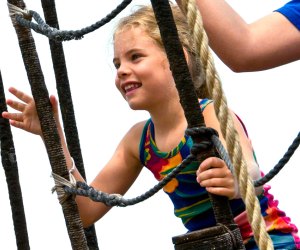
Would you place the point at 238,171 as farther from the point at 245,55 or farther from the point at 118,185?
the point at 118,185

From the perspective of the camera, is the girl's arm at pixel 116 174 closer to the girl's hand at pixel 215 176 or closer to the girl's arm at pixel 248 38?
the girl's hand at pixel 215 176

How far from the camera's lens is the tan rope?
7.40 ft

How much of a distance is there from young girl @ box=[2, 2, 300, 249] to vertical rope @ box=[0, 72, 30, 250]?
210 mm

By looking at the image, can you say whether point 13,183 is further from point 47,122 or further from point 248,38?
point 248,38

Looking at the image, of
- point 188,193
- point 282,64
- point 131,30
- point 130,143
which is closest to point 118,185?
point 130,143

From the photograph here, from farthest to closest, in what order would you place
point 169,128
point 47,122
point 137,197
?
point 169,128 < point 47,122 < point 137,197

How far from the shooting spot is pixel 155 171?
3.50 m

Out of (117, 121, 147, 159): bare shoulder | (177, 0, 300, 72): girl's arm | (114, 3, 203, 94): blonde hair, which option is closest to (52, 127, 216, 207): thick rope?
→ (177, 0, 300, 72): girl's arm

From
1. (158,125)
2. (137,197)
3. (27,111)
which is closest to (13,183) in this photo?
(27,111)

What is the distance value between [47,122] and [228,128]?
0.98 m

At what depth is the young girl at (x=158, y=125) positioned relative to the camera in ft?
10.8

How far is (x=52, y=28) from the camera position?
294 centimetres

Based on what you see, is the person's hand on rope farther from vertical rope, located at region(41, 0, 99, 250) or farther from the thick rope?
vertical rope, located at region(41, 0, 99, 250)

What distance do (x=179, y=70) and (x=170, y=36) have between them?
9 centimetres
